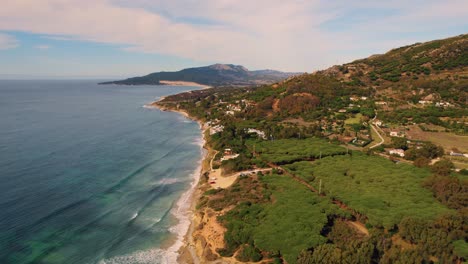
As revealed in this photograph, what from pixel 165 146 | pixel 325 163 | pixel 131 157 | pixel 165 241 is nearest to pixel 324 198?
pixel 325 163

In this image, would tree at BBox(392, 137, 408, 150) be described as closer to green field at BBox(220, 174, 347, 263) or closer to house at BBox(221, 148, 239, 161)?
green field at BBox(220, 174, 347, 263)

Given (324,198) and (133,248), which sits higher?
(324,198)

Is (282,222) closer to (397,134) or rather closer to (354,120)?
(397,134)

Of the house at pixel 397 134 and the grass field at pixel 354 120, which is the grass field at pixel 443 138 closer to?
the house at pixel 397 134

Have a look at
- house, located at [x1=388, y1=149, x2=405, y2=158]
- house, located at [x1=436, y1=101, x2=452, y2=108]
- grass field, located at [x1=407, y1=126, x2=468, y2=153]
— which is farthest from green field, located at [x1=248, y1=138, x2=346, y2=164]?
house, located at [x1=436, y1=101, x2=452, y2=108]

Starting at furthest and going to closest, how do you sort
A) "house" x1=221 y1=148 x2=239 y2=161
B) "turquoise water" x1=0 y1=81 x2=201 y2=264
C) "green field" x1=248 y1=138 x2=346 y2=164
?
"house" x1=221 y1=148 x2=239 y2=161, "green field" x1=248 y1=138 x2=346 y2=164, "turquoise water" x1=0 y1=81 x2=201 y2=264

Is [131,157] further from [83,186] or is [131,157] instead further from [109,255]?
[109,255]

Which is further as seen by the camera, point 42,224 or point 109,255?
point 42,224
